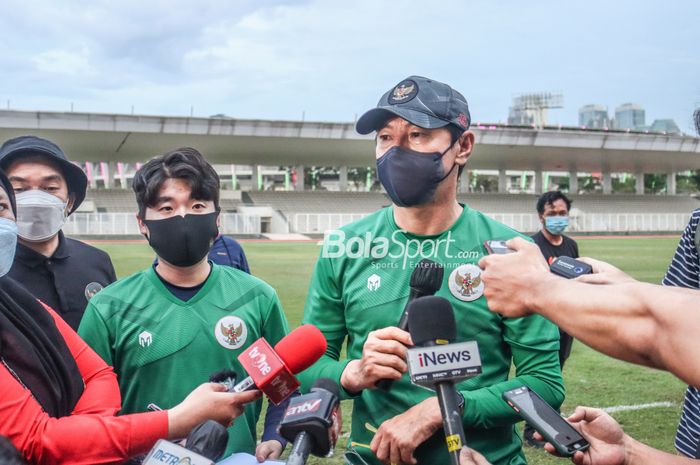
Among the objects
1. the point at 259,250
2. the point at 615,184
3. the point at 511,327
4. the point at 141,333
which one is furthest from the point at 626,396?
the point at 615,184

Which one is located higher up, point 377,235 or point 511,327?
point 377,235

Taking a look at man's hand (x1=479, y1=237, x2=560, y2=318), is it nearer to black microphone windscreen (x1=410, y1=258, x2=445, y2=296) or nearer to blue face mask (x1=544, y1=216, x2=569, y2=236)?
black microphone windscreen (x1=410, y1=258, x2=445, y2=296)

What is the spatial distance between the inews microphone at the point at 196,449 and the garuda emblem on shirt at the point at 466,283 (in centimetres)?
103

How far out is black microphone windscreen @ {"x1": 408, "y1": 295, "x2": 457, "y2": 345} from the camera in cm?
174

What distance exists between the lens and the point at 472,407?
2223 mm

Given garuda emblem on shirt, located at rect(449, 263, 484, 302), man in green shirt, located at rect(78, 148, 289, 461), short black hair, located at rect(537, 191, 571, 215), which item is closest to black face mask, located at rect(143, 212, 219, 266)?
man in green shirt, located at rect(78, 148, 289, 461)

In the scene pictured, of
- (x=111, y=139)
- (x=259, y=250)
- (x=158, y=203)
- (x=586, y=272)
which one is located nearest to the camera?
(x=586, y=272)

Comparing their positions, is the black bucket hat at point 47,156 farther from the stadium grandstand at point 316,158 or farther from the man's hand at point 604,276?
the stadium grandstand at point 316,158

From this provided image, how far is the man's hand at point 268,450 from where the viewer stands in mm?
2365

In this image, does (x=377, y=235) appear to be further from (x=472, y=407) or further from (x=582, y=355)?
(x=582, y=355)

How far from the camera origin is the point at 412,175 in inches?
99.7

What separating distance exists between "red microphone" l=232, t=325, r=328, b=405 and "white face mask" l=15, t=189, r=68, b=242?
1.89 metres

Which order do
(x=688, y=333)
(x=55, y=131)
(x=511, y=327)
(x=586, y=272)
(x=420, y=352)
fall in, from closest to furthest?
(x=688, y=333) < (x=420, y=352) < (x=586, y=272) < (x=511, y=327) < (x=55, y=131)

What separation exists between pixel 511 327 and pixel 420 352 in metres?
0.80
